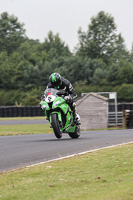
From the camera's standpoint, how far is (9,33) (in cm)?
9725

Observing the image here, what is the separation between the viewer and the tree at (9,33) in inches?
3743

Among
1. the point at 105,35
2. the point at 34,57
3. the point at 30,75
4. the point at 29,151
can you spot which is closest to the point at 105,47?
the point at 105,35

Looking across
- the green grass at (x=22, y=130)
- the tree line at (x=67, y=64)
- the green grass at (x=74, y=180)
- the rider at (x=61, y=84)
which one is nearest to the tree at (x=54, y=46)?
the tree line at (x=67, y=64)

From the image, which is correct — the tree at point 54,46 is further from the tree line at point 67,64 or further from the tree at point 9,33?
the tree at point 9,33

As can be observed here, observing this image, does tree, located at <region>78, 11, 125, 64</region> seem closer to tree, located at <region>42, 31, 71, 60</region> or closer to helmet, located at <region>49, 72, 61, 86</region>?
tree, located at <region>42, 31, 71, 60</region>

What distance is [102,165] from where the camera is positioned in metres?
7.98

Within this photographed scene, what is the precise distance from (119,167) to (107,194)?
2.01 metres

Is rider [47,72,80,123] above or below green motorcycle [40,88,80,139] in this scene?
above

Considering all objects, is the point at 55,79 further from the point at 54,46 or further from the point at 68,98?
the point at 54,46

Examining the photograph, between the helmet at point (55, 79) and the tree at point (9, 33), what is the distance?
82304mm

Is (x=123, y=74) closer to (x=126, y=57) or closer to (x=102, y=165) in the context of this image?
(x=126, y=57)

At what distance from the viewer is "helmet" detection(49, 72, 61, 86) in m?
13.1

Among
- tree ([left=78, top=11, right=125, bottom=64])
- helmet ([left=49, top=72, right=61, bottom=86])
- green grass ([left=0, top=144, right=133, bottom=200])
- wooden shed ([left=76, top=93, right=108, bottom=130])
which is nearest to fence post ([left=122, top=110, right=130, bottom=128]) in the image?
wooden shed ([left=76, top=93, right=108, bottom=130])

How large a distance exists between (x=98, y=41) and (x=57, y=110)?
7953cm
